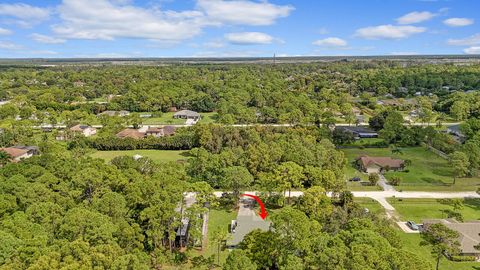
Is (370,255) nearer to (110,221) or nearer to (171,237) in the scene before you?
(171,237)

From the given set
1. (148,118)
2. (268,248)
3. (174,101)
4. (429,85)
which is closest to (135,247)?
(268,248)

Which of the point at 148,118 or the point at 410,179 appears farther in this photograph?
the point at 148,118

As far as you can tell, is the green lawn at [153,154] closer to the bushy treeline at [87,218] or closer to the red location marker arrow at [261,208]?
the red location marker arrow at [261,208]

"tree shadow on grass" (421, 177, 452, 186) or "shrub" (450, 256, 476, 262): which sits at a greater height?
"tree shadow on grass" (421, 177, 452, 186)

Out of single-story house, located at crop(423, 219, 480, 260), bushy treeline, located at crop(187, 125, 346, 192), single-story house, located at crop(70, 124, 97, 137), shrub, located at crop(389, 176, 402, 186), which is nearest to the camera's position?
single-story house, located at crop(423, 219, 480, 260)

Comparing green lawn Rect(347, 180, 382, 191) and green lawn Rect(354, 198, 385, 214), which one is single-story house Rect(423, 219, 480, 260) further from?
green lawn Rect(347, 180, 382, 191)

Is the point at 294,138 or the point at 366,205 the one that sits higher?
the point at 294,138

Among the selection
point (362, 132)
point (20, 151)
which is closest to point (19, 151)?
point (20, 151)

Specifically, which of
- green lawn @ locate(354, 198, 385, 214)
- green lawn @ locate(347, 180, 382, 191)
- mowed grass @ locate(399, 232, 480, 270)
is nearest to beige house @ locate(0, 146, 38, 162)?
green lawn @ locate(347, 180, 382, 191)
